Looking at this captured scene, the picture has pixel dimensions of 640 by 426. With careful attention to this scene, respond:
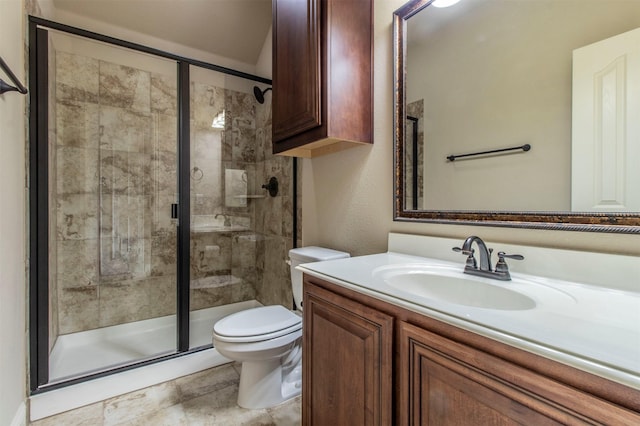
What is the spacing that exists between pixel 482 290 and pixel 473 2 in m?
1.09

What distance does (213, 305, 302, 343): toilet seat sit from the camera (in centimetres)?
144

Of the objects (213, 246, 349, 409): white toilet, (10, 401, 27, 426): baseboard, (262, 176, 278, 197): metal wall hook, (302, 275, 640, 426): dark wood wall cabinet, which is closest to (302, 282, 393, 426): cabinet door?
(302, 275, 640, 426): dark wood wall cabinet

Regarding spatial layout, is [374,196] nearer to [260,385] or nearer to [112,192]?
[260,385]

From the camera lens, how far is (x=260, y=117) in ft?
8.44

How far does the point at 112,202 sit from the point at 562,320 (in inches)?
109

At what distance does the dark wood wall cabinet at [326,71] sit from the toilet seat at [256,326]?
0.95 metres

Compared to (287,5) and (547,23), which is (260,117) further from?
(547,23)

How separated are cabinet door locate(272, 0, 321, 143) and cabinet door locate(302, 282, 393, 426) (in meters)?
0.83

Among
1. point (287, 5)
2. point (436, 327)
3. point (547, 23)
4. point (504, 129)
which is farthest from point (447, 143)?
point (287, 5)

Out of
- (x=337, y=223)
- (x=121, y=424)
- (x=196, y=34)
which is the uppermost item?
(x=196, y=34)

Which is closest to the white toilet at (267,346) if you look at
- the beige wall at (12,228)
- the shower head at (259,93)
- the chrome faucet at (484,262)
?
the chrome faucet at (484,262)

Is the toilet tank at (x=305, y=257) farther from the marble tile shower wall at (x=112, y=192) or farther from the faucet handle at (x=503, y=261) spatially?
the marble tile shower wall at (x=112, y=192)

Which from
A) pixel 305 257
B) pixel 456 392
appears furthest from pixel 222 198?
pixel 456 392

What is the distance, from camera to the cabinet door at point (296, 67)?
4.34ft
